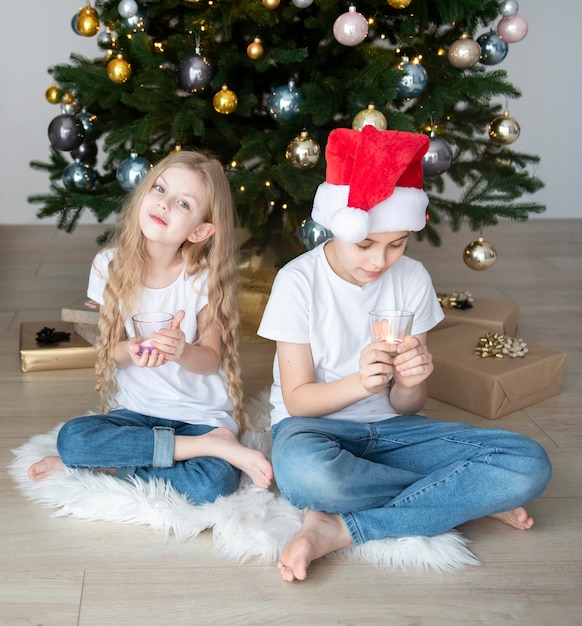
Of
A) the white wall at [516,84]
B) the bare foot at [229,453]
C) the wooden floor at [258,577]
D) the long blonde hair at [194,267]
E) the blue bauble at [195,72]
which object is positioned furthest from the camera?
the white wall at [516,84]

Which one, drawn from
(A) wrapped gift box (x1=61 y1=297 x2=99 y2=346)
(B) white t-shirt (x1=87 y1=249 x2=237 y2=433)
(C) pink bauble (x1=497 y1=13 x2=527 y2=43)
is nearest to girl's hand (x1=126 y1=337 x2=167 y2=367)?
(B) white t-shirt (x1=87 y1=249 x2=237 y2=433)

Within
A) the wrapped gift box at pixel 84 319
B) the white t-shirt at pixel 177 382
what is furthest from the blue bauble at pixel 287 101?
the wrapped gift box at pixel 84 319

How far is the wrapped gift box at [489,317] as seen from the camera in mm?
2568

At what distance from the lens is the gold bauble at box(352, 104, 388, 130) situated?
2.03 meters

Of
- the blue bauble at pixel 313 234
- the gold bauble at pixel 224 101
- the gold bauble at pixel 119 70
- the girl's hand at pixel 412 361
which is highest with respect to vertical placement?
the gold bauble at pixel 119 70

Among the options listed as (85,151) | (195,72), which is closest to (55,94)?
(85,151)

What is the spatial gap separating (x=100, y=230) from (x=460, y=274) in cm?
185

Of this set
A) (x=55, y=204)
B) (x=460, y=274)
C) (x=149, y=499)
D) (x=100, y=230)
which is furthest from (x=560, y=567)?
(x=100, y=230)

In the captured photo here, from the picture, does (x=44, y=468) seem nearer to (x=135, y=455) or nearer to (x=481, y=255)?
(x=135, y=455)

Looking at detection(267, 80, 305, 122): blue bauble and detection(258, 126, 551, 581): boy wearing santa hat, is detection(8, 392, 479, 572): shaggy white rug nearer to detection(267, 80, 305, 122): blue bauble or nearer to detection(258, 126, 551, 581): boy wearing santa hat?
detection(258, 126, 551, 581): boy wearing santa hat

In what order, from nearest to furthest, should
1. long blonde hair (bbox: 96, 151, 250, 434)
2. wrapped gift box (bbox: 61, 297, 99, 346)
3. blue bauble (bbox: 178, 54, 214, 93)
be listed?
1. long blonde hair (bbox: 96, 151, 250, 434)
2. blue bauble (bbox: 178, 54, 214, 93)
3. wrapped gift box (bbox: 61, 297, 99, 346)

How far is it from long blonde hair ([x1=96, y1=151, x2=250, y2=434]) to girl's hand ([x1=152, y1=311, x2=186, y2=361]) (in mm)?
205

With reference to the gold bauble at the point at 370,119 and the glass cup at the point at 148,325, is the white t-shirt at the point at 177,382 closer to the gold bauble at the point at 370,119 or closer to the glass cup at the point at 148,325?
the glass cup at the point at 148,325

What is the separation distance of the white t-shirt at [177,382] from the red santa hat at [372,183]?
16.0 inches
